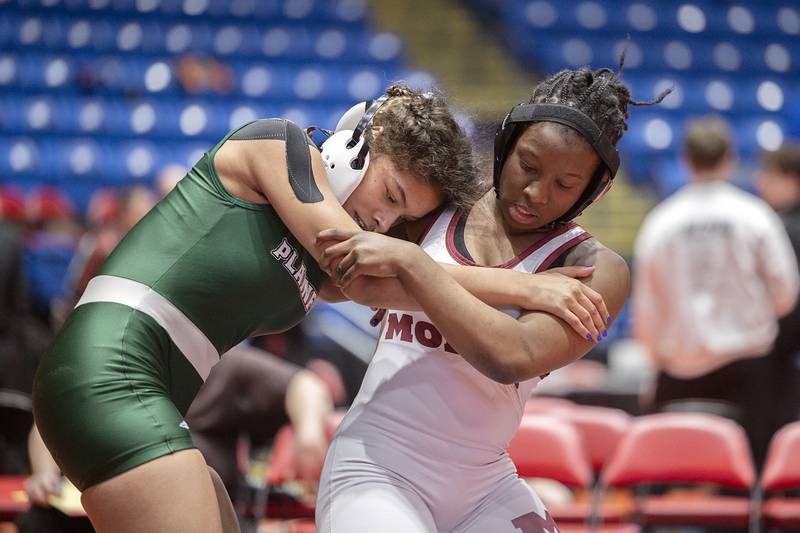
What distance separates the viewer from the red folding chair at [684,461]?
457 cm

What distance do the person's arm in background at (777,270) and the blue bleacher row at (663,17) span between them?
8574 mm

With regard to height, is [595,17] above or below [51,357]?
below

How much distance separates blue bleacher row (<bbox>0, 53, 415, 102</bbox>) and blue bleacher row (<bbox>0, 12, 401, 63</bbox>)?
0.19m

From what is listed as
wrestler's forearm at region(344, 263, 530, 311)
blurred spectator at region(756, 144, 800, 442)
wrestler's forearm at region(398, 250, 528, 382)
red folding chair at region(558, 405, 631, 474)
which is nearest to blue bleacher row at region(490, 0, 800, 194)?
blurred spectator at region(756, 144, 800, 442)

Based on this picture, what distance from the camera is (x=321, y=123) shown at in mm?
11938

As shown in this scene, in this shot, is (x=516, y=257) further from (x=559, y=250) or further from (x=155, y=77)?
(x=155, y=77)

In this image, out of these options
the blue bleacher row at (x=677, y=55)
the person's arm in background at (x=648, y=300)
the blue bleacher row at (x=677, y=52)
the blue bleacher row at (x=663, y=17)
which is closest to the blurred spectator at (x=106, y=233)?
the person's arm in background at (x=648, y=300)

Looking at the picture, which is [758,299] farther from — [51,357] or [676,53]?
[676,53]

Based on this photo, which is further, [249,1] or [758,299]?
[249,1]

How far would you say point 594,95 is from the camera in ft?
7.95

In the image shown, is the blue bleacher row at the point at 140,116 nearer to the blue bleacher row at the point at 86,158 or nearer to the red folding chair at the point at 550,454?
the blue bleacher row at the point at 86,158

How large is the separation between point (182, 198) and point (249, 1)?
1162cm

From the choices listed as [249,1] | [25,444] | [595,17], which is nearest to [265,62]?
[249,1]

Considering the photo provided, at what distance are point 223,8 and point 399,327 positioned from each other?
11658mm
